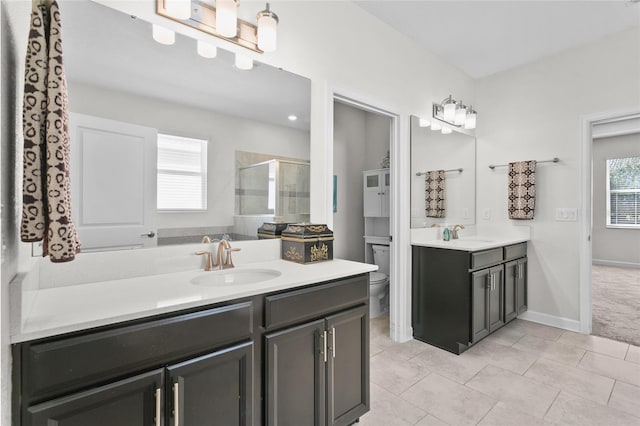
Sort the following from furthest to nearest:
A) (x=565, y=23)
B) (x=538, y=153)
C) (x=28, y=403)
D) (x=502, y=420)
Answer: (x=538, y=153) < (x=565, y=23) < (x=502, y=420) < (x=28, y=403)

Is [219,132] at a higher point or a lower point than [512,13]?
lower

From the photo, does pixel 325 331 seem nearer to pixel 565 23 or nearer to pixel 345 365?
pixel 345 365

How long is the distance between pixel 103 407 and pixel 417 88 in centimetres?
309

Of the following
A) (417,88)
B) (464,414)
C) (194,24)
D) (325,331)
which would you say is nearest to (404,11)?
(417,88)

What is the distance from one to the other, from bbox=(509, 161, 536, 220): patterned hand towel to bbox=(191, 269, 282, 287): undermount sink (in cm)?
285

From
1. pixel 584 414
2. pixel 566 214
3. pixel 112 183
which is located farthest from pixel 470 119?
pixel 112 183

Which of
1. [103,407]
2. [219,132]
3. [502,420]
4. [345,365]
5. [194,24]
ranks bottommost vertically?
[502,420]

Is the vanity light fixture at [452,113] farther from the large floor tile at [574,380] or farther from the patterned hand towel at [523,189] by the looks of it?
the large floor tile at [574,380]

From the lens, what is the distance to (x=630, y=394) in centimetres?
195

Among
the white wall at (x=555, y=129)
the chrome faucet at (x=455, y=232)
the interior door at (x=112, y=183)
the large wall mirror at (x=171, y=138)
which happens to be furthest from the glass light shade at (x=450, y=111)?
the interior door at (x=112, y=183)

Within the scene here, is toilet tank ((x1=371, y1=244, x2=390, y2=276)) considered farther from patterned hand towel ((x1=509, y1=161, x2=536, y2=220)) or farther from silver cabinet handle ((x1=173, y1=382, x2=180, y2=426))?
silver cabinet handle ((x1=173, y1=382, x2=180, y2=426))

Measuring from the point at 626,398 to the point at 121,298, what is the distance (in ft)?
9.18

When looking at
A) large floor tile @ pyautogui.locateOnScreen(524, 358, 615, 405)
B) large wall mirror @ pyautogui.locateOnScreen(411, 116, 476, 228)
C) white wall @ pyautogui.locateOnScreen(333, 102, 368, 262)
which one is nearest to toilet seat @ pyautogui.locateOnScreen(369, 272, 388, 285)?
white wall @ pyautogui.locateOnScreen(333, 102, 368, 262)

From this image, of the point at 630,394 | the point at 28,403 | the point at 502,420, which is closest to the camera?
the point at 28,403
